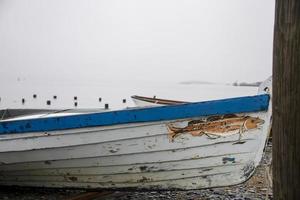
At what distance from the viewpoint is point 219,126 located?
4445mm

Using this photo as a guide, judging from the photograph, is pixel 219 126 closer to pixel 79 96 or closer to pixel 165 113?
pixel 165 113

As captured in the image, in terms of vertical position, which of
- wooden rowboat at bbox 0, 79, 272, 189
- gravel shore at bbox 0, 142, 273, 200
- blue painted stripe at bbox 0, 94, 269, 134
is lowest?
gravel shore at bbox 0, 142, 273, 200

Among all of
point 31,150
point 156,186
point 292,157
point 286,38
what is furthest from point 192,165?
point 286,38

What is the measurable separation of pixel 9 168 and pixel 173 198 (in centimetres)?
243

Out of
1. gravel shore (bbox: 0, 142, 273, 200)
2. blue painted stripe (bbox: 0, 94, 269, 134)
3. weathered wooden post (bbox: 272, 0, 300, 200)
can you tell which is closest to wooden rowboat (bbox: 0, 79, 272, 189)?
blue painted stripe (bbox: 0, 94, 269, 134)

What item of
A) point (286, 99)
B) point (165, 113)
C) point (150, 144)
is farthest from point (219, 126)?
point (286, 99)

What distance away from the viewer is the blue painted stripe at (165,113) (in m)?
4.32

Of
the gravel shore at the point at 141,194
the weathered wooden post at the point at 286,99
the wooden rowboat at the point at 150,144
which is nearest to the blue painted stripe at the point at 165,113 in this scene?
the wooden rowboat at the point at 150,144

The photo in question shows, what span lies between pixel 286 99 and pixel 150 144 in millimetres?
2717

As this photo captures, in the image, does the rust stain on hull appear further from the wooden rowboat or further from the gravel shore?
the gravel shore

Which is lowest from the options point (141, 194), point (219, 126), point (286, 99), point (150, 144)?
point (141, 194)

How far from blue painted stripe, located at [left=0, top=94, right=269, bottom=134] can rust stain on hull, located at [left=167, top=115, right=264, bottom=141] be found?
91 millimetres

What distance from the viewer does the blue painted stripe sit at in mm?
4324

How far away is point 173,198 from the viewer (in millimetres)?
5734
